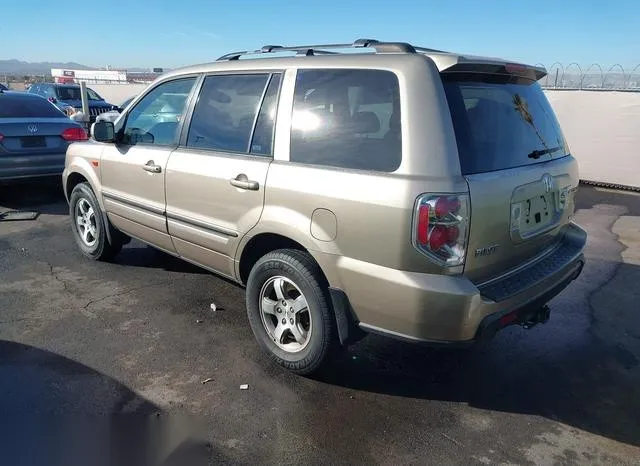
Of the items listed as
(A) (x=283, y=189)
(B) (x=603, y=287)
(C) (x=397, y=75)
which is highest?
(C) (x=397, y=75)

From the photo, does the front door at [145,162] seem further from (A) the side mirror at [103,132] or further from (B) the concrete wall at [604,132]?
(B) the concrete wall at [604,132]

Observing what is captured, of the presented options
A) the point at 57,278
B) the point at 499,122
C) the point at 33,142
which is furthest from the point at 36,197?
the point at 499,122

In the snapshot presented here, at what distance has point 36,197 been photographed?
8.40 metres

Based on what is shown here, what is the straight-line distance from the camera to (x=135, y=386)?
10.5 ft

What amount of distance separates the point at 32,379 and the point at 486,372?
2.92 metres

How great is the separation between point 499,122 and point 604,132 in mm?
8185

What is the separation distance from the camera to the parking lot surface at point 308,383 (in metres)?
2.74

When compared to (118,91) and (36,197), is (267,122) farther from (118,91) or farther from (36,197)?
(118,91)

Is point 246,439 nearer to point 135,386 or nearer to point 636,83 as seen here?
point 135,386

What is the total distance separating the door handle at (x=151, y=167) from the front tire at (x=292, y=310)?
129cm

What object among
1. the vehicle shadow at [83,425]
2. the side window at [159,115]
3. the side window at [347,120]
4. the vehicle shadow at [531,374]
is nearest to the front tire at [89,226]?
the side window at [159,115]

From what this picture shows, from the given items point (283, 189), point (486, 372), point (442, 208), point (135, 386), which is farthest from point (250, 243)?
point (486, 372)

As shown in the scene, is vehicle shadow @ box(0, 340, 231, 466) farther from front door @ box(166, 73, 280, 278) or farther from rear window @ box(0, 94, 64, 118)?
rear window @ box(0, 94, 64, 118)

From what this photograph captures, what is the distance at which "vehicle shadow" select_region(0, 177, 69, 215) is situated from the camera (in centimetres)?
760
